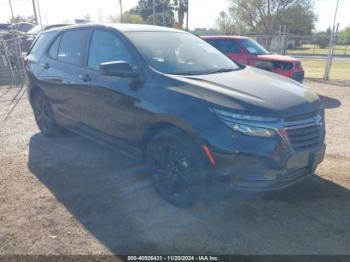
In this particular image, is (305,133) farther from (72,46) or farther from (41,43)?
(41,43)

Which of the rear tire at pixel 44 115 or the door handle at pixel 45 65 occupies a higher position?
the door handle at pixel 45 65

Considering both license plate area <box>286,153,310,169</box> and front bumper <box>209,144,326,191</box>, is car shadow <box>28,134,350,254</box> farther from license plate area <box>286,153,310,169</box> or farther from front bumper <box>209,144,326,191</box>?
license plate area <box>286,153,310,169</box>

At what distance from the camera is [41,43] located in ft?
17.7

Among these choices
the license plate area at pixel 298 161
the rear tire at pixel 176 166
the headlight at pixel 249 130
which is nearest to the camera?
the headlight at pixel 249 130

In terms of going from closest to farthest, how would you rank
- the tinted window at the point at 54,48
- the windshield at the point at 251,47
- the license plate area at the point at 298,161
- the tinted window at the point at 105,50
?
1. the license plate area at the point at 298,161
2. the tinted window at the point at 105,50
3. the tinted window at the point at 54,48
4. the windshield at the point at 251,47

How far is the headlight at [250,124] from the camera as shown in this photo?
9.12 ft

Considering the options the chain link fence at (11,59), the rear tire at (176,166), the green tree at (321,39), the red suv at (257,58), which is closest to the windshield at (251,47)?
the red suv at (257,58)

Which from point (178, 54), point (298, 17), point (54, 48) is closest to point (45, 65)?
point (54, 48)

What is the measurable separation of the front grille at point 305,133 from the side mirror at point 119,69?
175cm

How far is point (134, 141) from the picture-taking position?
3674 mm

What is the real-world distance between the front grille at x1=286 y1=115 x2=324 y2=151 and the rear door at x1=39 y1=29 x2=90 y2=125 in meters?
2.81

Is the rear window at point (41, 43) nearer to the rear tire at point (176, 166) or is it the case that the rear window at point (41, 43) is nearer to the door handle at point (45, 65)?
the door handle at point (45, 65)

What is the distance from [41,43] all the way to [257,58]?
6507 mm

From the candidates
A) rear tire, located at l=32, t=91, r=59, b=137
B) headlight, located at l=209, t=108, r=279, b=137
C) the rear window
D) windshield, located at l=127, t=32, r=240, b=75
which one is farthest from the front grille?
the rear window
